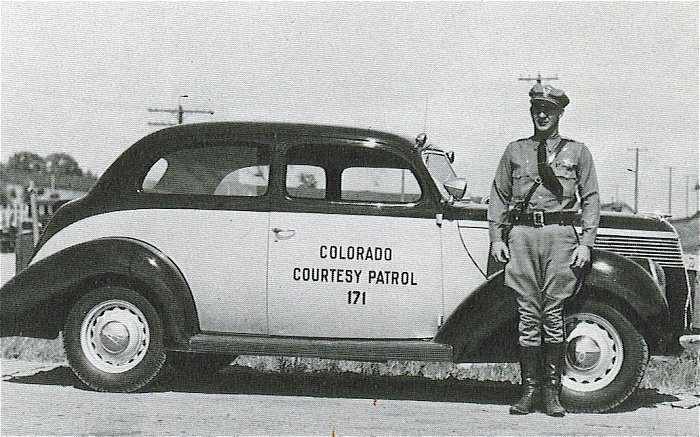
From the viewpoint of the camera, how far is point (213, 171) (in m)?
5.93

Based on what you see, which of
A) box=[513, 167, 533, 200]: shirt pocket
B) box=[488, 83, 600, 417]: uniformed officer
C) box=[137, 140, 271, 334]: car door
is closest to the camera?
box=[488, 83, 600, 417]: uniformed officer

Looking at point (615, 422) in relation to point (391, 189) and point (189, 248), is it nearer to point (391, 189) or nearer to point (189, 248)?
point (391, 189)

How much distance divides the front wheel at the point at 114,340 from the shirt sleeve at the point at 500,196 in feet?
7.71

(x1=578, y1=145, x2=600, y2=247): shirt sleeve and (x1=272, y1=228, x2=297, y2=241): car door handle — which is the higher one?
(x1=578, y1=145, x2=600, y2=247): shirt sleeve

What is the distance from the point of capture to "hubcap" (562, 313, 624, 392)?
535cm

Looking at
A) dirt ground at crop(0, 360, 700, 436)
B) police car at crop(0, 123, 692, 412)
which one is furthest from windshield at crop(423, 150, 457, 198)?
dirt ground at crop(0, 360, 700, 436)

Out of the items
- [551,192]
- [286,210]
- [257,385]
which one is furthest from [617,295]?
[257,385]

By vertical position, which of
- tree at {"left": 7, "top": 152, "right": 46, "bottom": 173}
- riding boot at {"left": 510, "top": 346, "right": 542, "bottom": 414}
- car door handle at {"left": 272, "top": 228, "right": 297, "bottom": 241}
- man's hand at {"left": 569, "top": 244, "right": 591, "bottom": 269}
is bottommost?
riding boot at {"left": 510, "top": 346, "right": 542, "bottom": 414}

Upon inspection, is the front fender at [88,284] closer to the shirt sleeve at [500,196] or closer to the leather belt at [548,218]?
the shirt sleeve at [500,196]

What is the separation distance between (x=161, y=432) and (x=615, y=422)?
8.80ft

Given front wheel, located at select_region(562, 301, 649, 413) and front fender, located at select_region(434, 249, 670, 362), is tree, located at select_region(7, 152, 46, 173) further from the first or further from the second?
front wheel, located at select_region(562, 301, 649, 413)

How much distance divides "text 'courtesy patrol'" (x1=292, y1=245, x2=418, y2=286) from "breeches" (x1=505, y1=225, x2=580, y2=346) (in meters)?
0.73

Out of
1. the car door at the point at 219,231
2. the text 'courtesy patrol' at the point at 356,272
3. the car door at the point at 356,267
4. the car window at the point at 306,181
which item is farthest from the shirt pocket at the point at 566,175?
the car door at the point at 219,231

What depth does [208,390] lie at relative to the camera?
610 centimetres
